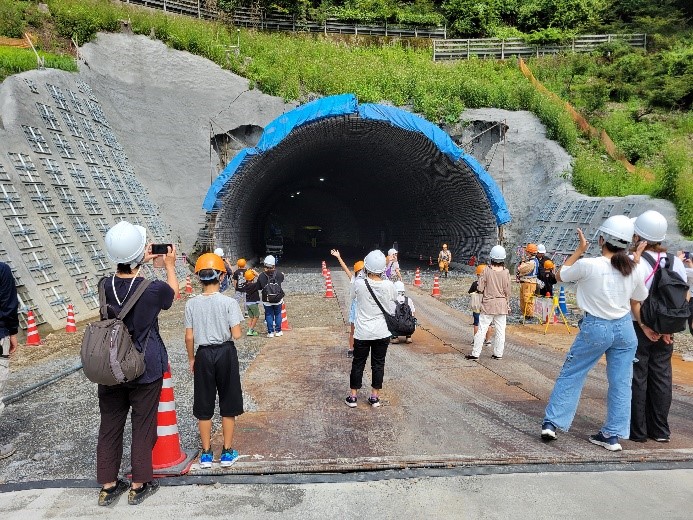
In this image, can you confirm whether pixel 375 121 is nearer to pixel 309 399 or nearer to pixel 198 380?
pixel 309 399

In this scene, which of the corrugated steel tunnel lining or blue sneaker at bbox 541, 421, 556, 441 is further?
the corrugated steel tunnel lining

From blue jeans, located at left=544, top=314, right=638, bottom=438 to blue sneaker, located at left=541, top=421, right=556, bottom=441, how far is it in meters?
0.04

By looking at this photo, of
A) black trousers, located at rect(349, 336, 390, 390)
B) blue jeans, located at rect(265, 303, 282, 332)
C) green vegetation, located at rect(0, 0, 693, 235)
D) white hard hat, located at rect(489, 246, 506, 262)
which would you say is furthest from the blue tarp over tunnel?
black trousers, located at rect(349, 336, 390, 390)

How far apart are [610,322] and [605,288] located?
0.91ft

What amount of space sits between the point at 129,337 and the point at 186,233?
17054 mm

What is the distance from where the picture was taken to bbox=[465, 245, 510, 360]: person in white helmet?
701 centimetres

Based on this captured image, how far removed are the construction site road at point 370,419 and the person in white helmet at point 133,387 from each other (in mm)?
514

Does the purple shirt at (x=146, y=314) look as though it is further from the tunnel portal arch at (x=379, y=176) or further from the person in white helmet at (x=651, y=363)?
the tunnel portal arch at (x=379, y=176)

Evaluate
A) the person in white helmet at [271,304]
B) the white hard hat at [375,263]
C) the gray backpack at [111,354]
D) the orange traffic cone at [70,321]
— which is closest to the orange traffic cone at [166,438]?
the gray backpack at [111,354]

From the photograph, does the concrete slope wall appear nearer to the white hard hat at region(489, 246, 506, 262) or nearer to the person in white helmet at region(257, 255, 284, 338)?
the person in white helmet at region(257, 255, 284, 338)

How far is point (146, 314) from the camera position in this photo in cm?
322

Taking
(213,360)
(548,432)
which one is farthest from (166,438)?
(548,432)

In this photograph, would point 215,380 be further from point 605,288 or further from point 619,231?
point 619,231

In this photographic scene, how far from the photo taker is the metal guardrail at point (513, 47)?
27547mm
